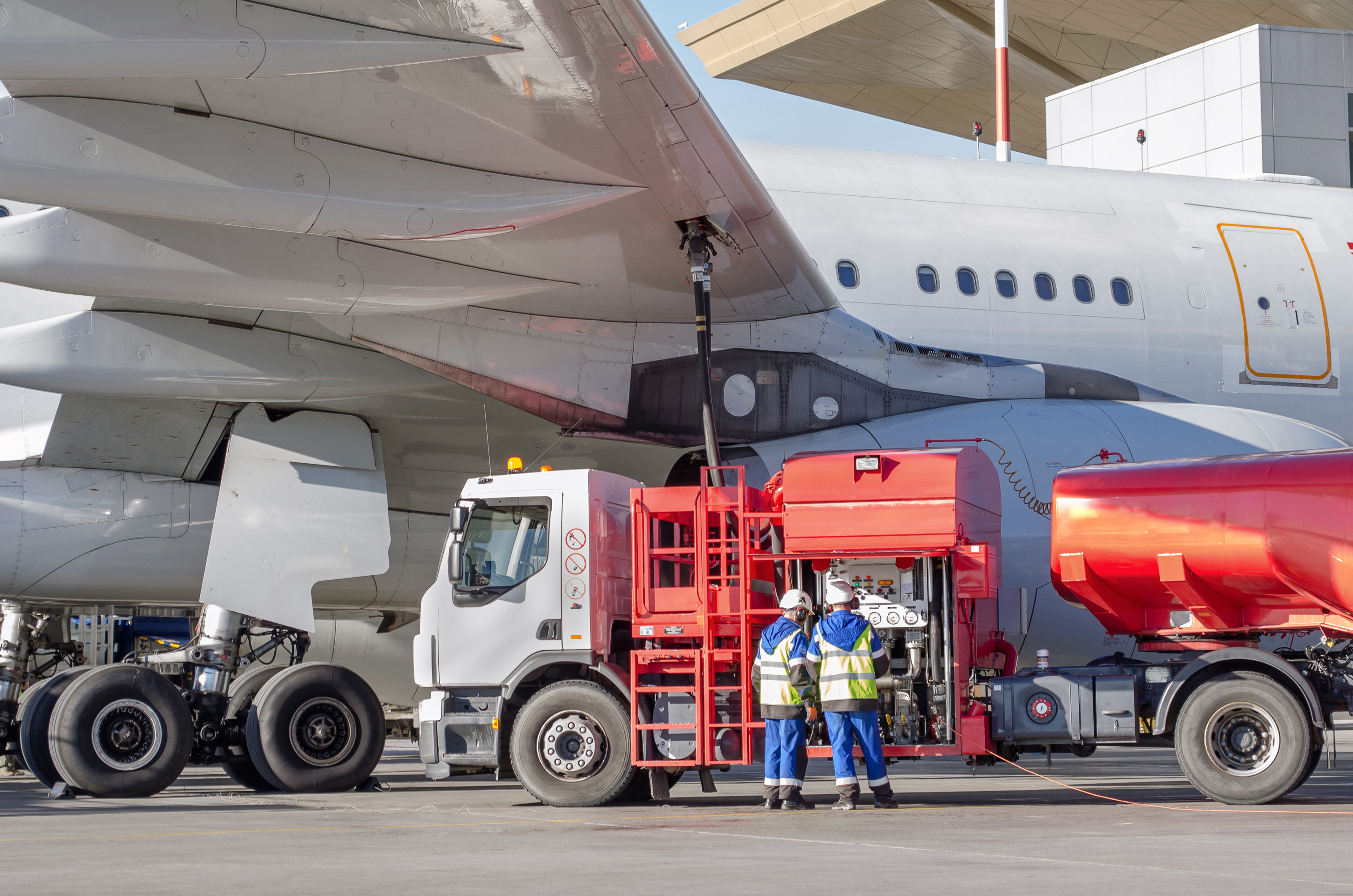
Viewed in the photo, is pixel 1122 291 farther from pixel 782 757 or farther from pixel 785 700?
Result: pixel 782 757

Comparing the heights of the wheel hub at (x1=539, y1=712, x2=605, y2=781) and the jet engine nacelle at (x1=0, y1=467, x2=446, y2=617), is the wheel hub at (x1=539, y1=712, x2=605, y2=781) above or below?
below

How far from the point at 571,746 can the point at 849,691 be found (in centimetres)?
237

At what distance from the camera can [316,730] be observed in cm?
1345

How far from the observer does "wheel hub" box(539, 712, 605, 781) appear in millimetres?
11570

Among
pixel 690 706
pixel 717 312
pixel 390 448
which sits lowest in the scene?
pixel 690 706

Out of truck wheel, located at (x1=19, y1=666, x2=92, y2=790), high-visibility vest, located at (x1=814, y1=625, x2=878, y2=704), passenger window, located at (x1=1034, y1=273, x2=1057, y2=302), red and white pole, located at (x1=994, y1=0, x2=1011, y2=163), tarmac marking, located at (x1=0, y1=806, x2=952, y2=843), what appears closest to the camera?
tarmac marking, located at (x1=0, y1=806, x2=952, y2=843)

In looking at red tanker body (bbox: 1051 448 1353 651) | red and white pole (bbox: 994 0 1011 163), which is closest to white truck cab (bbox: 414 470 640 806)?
red tanker body (bbox: 1051 448 1353 651)

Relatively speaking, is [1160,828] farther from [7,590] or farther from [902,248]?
[7,590]

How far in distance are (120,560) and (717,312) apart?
636 cm

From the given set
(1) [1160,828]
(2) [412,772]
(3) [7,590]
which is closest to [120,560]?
(3) [7,590]

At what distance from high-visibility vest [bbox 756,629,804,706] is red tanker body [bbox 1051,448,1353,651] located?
2.72 m

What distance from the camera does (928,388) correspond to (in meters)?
14.9

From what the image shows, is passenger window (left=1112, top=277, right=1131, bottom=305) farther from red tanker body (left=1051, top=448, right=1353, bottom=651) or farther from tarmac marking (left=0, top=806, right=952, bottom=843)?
tarmac marking (left=0, top=806, right=952, bottom=843)

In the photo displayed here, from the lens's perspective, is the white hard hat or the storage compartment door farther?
the storage compartment door
